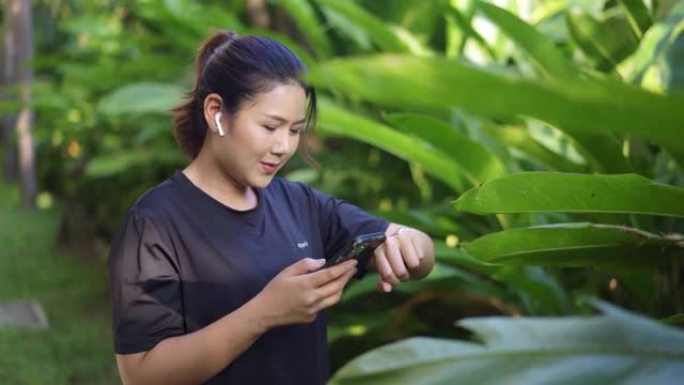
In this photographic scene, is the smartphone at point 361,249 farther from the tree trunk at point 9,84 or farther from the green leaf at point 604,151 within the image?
the tree trunk at point 9,84

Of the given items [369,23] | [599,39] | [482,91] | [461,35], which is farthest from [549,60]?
[482,91]

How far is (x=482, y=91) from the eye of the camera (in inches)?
37.2

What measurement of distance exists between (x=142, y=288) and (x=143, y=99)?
8.45 feet

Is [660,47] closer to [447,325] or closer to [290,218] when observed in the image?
[290,218]

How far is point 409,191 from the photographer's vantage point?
4527 mm

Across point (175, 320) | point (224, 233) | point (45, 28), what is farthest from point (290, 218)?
point (45, 28)

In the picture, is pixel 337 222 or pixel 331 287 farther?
Answer: pixel 337 222

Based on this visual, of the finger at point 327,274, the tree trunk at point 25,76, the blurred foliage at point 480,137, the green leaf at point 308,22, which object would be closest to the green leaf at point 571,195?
the blurred foliage at point 480,137

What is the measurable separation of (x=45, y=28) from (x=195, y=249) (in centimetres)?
1226

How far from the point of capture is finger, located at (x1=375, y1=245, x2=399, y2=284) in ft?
5.97

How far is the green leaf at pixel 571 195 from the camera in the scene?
1546 mm

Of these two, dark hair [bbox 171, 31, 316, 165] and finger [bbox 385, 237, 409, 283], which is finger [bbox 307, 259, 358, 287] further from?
dark hair [bbox 171, 31, 316, 165]

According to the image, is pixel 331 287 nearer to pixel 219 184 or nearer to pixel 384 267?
pixel 384 267

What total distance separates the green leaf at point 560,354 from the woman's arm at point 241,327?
1.91 feet
